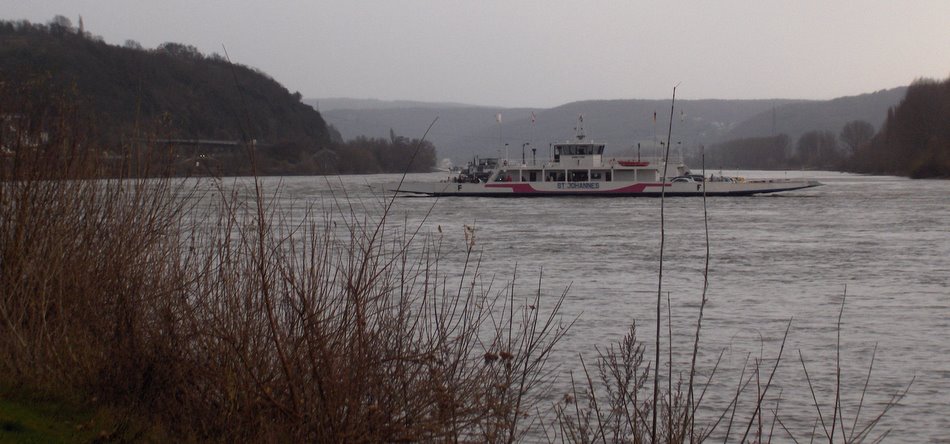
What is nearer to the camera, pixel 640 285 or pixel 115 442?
pixel 115 442

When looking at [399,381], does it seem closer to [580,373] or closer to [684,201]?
[580,373]

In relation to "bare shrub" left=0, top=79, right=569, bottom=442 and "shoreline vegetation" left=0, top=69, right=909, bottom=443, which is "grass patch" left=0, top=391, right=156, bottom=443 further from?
"bare shrub" left=0, top=79, right=569, bottom=442

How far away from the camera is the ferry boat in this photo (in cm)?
5803

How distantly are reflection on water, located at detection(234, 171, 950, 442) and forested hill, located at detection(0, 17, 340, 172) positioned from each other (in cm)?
4410

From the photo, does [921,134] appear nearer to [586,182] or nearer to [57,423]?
[586,182]

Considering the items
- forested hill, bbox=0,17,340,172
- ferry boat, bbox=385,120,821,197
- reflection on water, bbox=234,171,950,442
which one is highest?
forested hill, bbox=0,17,340,172

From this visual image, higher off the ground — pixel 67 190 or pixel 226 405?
pixel 67 190

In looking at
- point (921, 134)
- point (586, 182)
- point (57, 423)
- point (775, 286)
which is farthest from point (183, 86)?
point (57, 423)

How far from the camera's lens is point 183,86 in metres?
106

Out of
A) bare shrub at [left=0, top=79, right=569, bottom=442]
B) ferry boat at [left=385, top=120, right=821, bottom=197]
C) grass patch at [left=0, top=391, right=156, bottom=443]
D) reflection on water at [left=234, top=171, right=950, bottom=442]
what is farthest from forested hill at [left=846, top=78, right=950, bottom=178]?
grass patch at [left=0, top=391, right=156, bottom=443]

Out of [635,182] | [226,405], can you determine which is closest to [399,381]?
[226,405]

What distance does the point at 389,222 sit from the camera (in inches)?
1389

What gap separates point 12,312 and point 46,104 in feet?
7.43

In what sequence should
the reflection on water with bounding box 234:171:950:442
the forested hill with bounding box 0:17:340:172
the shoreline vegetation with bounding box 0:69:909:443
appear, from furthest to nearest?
the forested hill with bounding box 0:17:340:172 < the reflection on water with bounding box 234:171:950:442 < the shoreline vegetation with bounding box 0:69:909:443
